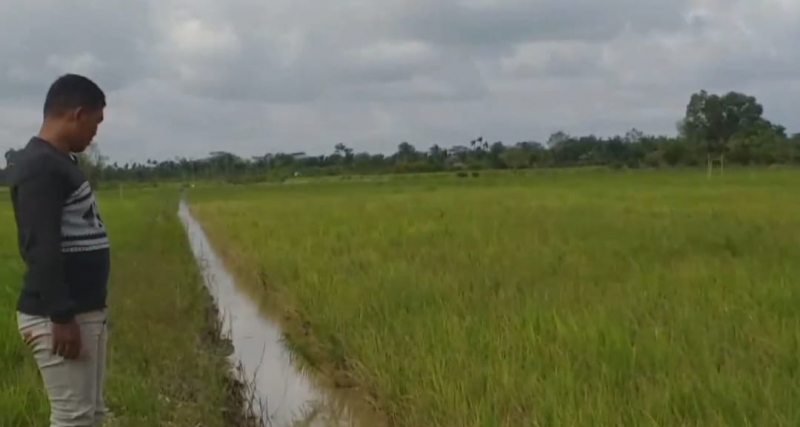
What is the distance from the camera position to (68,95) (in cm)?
253

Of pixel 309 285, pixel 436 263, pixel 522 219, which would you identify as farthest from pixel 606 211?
pixel 309 285

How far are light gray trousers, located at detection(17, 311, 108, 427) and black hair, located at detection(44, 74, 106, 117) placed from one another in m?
0.61

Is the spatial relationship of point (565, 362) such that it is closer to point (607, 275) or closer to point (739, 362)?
point (739, 362)

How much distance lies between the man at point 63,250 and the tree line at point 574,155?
37955 millimetres

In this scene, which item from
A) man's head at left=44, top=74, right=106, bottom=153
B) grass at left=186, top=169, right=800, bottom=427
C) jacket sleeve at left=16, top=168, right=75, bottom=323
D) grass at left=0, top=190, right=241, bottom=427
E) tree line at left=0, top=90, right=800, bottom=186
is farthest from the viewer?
tree line at left=0, top=90, right=800, bottom=186

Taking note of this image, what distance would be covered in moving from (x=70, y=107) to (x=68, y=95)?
0.03 metres

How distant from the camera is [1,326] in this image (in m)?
5.12

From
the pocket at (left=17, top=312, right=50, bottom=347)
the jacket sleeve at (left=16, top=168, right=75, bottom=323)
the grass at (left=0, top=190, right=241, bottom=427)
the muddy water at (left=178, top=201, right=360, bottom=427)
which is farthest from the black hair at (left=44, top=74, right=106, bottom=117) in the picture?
the muddy water at (left=178, top=201, right=360, bottom=427)

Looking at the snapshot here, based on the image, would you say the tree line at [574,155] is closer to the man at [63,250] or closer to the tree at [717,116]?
the tree at [717,116]

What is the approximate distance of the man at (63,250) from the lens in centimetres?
243

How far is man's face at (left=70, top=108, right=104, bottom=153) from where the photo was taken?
254cm

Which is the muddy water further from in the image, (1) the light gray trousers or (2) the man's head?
(2) the man's head

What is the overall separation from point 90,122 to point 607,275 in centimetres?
505

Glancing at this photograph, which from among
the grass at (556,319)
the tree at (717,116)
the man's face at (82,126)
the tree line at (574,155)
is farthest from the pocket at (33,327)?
the tree at (717,116)
